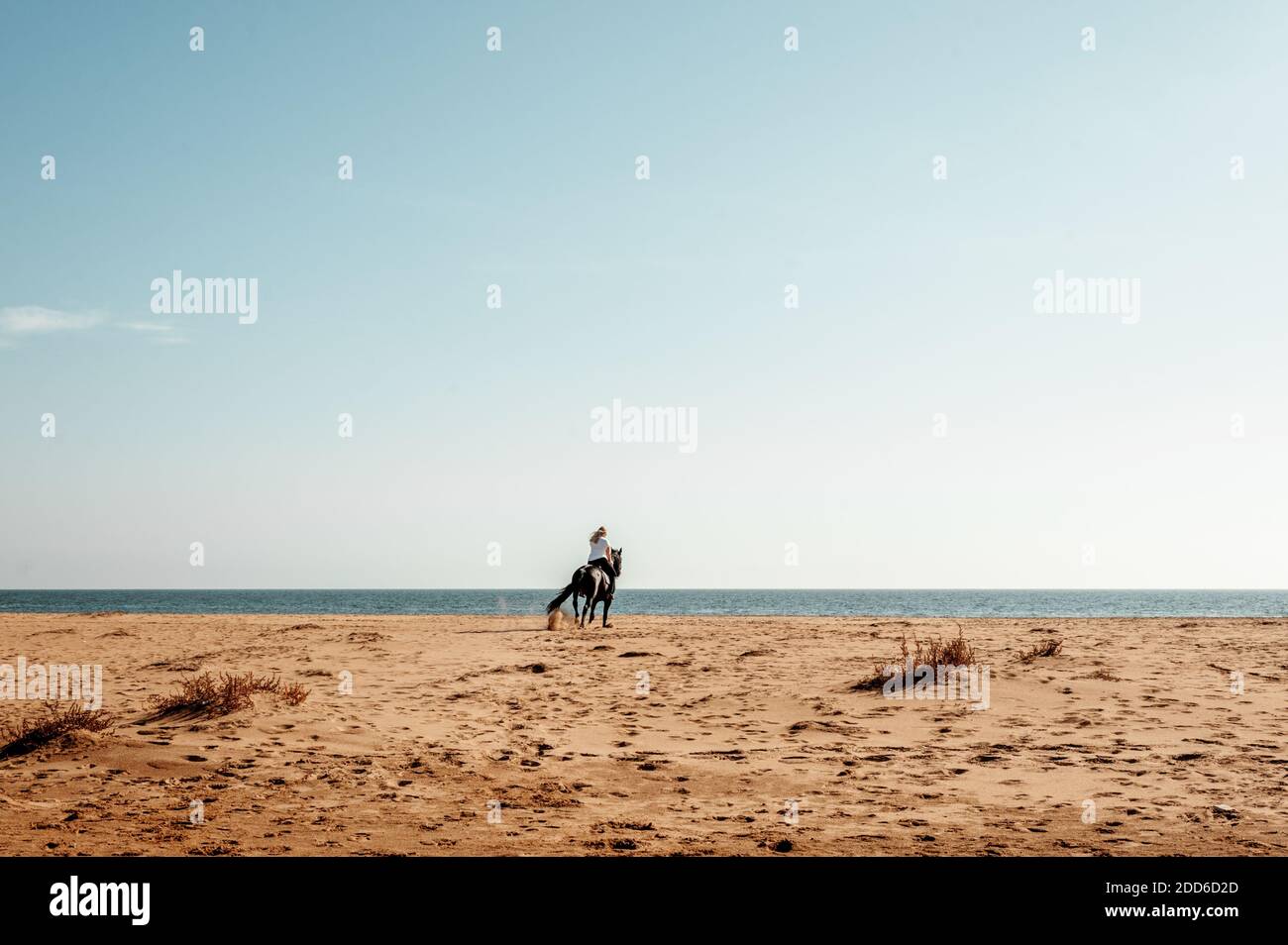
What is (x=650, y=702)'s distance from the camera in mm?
13070

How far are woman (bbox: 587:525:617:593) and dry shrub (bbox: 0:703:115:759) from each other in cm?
1598

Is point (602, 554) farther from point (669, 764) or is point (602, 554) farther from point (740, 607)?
point (740, 607)

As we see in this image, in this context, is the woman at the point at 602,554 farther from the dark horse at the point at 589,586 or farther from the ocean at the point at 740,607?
the ocean at the point at 740,607

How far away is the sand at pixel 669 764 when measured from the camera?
22.9 feet

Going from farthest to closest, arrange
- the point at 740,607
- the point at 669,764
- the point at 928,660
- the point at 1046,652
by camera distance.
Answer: the point at 740,607 → the point at 1046,652 → the point at 928,660 → the point at 669,764

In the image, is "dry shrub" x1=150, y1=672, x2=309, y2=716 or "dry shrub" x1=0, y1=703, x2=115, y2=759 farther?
"dry shrub" x1=150, y1=672, x2=309, y2=716

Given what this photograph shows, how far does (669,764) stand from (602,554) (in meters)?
16.1

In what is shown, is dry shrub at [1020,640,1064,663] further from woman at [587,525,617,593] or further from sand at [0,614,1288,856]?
woman at [587,525,617,593]

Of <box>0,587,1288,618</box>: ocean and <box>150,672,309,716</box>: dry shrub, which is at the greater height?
<box>150,672,309,716</box>: dry shrub

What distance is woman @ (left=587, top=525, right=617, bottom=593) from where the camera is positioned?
83.8 feet

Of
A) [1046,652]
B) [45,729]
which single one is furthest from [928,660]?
[45,729]

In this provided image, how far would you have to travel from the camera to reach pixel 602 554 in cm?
2555

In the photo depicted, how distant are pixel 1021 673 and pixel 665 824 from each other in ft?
30.4

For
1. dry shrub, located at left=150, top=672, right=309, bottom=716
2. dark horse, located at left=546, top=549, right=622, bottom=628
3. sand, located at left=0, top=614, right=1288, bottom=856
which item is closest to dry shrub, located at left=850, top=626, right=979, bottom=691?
sand, located at left=0, top=614, right=1288, bottom=856
